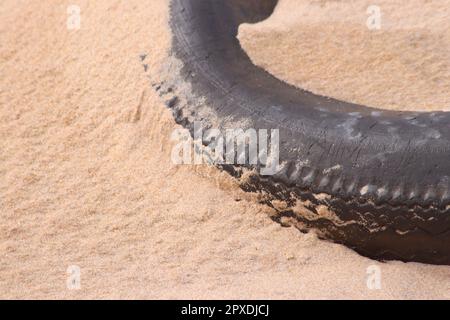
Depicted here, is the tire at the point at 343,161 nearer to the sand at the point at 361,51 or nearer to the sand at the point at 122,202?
the sand at the point at 122,202

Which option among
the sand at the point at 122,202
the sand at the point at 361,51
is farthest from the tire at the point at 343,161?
the sand at the point at 361,51

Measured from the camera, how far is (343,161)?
2.46 metres

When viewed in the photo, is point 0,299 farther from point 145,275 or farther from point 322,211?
point 322,211

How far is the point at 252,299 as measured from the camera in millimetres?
2217

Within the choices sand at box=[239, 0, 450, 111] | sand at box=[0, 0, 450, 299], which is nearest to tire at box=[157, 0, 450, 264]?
sand at box=[0, 0, 450, 299]

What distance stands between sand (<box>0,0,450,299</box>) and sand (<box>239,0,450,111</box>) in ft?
1.64

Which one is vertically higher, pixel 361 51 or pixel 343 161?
pixel 361 51

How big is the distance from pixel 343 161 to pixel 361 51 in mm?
980

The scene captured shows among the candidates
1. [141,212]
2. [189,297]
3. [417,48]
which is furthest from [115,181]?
[417,48]

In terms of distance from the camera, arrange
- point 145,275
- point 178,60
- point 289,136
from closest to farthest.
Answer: point 145,275 → point 289,136 → point 178,60

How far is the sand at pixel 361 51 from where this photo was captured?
310 cm

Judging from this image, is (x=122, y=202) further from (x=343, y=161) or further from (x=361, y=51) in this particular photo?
(x=361, y=51)

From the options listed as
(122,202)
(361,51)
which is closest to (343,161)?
(122,202)

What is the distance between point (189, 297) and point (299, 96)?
3.02ft
